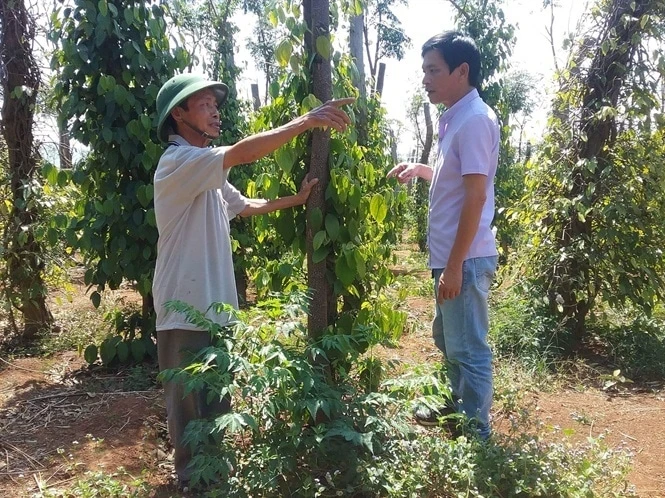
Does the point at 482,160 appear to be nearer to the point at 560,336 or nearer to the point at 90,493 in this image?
the point at 90,493

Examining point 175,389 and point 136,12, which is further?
point 136,12

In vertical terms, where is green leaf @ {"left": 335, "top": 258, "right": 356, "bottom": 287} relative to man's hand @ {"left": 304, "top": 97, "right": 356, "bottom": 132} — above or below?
below

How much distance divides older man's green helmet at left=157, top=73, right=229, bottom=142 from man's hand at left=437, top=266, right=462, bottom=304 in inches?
46.2

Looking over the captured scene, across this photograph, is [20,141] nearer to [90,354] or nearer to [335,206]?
[90,354]

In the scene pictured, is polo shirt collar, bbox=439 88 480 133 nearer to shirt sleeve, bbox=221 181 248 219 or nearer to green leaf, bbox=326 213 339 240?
green leaf, bbox=326 213 339 240

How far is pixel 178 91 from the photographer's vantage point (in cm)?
219

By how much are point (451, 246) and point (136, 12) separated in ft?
7.90

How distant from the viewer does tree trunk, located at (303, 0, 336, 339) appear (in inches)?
91.5

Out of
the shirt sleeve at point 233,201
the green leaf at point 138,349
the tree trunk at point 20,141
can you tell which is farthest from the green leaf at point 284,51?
the tree trunk at point 20,141

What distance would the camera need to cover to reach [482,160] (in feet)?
7.21

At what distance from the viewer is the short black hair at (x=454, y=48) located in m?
2.32

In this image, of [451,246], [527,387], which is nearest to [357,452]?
[451,246]

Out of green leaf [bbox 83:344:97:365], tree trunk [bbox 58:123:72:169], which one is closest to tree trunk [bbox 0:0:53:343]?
tree trunk [bbox 58:123:72:169]

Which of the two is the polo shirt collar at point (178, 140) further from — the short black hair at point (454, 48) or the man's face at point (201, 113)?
the short black hair at point (454, 48)
